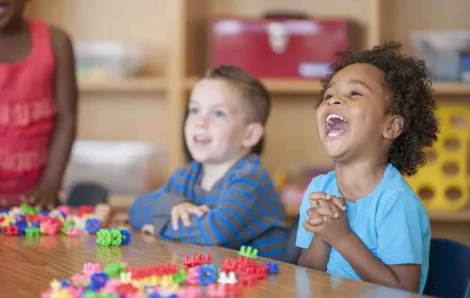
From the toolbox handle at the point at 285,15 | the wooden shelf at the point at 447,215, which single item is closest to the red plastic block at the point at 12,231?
the wooden shelf at the point at 447,215

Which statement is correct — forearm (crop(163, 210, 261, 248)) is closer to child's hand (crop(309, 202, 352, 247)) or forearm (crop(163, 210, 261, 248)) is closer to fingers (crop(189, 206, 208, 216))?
fingers (crop(189, 206, 208, 216))

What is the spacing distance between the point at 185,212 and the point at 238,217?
11 centimetres

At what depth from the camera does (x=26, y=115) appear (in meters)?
2.04

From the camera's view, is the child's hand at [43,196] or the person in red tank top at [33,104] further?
the person in red tank top at [33,104]

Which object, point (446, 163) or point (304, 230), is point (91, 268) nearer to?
point (304, 230)

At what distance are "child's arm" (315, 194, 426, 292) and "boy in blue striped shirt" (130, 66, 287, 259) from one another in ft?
1.18

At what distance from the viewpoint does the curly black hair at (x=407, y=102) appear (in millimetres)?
1328

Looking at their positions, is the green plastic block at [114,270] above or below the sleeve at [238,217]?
above

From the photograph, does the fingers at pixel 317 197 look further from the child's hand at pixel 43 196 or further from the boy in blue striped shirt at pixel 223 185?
the child's hand at pixel 43 196

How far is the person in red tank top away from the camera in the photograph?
2.03 meters

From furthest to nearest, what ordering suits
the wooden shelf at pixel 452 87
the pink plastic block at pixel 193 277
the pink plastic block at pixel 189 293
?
1. the wooden shelf at pixel 452 87
2. the pink plastic block at pixel 193 277
3. the pink plastic block at pixel 189 293

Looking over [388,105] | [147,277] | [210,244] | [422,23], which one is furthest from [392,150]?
[422,23]

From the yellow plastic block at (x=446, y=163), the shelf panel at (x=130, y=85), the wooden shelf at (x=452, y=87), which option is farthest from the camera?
the shelf panel at (x=130, y=85)

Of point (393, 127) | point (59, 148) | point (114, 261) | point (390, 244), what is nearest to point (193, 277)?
point (114, 261)
